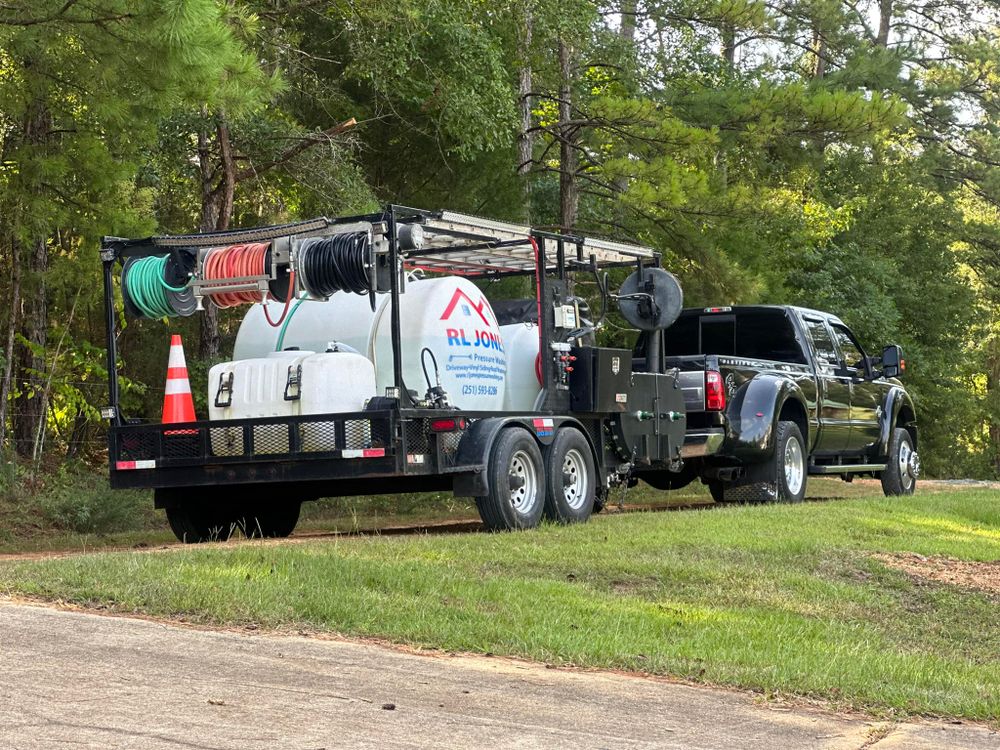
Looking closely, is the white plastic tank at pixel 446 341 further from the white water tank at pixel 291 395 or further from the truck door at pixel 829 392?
the truck door at pixel 829 392

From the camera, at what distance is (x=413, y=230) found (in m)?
11.0

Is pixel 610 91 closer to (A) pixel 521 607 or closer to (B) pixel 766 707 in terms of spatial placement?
(A) pixel 521 607

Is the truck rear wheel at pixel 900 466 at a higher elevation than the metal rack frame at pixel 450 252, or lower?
lower

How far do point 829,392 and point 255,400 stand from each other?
7.78m

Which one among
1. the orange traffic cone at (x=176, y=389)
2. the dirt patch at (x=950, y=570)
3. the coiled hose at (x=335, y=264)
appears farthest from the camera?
the orange traffic cone at (x=176, y=389)

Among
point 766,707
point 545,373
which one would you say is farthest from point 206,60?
point 766,707

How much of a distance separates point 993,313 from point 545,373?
35.7 meters

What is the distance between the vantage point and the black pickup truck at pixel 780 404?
1527cm

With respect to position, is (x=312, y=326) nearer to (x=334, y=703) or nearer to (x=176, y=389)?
(x=176, y=389)

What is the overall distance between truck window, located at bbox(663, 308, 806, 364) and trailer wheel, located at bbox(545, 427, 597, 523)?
3.94m

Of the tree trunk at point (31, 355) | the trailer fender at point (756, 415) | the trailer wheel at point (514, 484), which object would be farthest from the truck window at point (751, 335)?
the tree trunk at point (31, 355)

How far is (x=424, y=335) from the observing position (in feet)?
39.5

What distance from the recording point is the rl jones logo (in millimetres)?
12242

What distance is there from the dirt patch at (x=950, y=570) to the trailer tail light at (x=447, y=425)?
130 inches
